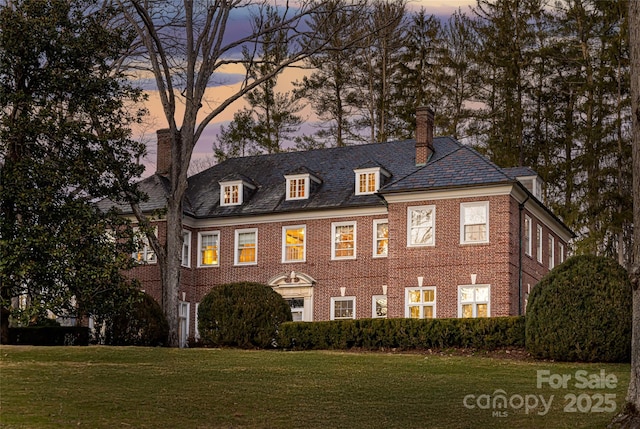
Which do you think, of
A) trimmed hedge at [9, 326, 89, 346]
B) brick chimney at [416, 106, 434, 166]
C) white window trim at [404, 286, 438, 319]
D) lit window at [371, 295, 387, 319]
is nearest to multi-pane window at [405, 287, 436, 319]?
white window trim at [404, 286, 438, 319]

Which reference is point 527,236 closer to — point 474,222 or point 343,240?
point 474,222

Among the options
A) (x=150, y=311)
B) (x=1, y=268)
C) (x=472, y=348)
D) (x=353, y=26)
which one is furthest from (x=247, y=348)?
(x=353, y=26)

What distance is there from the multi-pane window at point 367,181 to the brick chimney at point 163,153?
868 cm

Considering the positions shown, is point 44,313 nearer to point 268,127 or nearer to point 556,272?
point 556,272

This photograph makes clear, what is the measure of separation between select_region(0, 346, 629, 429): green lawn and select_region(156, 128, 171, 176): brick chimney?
16.8 m

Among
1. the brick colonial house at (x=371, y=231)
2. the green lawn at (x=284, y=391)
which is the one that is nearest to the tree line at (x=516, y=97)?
the brick colonial house at (x=371, y=231)

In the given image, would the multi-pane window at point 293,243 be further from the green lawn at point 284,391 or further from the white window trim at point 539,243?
the green lawn at point 284,391

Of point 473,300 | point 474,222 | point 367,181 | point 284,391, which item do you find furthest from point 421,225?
point 284,391

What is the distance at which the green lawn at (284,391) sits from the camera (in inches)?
551

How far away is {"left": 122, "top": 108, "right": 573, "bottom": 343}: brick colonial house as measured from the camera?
31.2m

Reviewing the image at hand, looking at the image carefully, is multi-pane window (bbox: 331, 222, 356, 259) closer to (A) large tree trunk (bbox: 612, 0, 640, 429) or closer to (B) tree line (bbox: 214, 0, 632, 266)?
(B) tree line (bbox: 214, 0, 632, 266)

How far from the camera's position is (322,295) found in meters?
35.1

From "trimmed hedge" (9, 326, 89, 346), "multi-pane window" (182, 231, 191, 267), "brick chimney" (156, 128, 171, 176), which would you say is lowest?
"trimmed hedge" (9, 326, 89, 346)

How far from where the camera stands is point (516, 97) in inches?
1791
